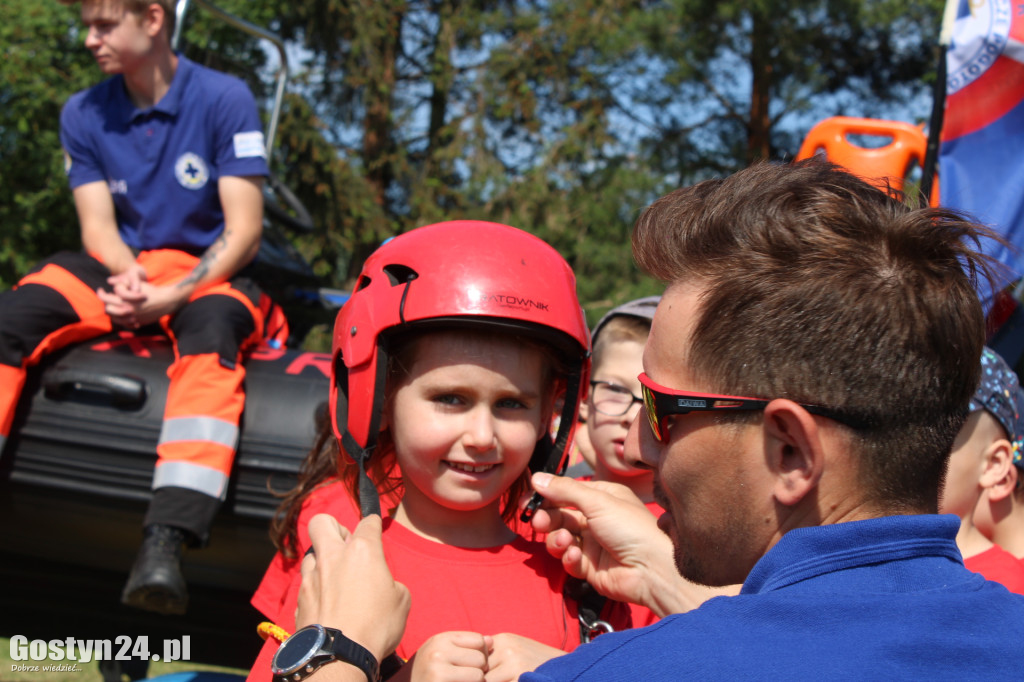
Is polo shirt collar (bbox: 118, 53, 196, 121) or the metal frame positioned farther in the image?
the metal frame

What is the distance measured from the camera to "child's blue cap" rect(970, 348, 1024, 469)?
2.68 metres

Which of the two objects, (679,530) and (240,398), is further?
(240,398)

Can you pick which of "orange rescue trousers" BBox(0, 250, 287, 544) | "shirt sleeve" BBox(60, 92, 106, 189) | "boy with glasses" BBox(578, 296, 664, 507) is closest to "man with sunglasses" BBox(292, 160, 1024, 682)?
"boy with glasses" BBox(578, 296, 664, 507)

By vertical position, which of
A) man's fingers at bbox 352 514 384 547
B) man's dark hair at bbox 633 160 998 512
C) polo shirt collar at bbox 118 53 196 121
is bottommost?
man's fingers at bbox 352 514 384 547

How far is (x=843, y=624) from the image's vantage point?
4.01 ft

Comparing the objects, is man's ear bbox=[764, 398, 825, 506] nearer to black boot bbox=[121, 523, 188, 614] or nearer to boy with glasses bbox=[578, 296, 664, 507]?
boy with glasses bbox=[578, 296, 664, 507]

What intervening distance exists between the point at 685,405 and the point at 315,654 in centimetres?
80

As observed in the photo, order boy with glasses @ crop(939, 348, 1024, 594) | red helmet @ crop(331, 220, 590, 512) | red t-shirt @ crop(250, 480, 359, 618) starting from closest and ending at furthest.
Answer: red helmet @ crop(331, 220, 590, 512)
red t-shirt @ crop(250, 480, 359, 618)
boy with glasses @ crop(939, 348, 1024, 594)

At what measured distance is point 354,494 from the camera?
2320mm

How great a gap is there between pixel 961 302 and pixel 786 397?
0.35 metres

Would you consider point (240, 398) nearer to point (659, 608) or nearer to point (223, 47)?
point (659, 608)

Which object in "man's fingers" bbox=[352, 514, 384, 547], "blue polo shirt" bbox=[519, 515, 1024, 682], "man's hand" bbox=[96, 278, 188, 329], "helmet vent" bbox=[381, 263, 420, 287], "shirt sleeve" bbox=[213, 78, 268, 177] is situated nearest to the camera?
"blue polo shirt" bbox=[519, 515, 1024, 682]

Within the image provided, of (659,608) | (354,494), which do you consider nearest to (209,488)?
(354,494)

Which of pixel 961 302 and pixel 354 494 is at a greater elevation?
pixel 961 302
